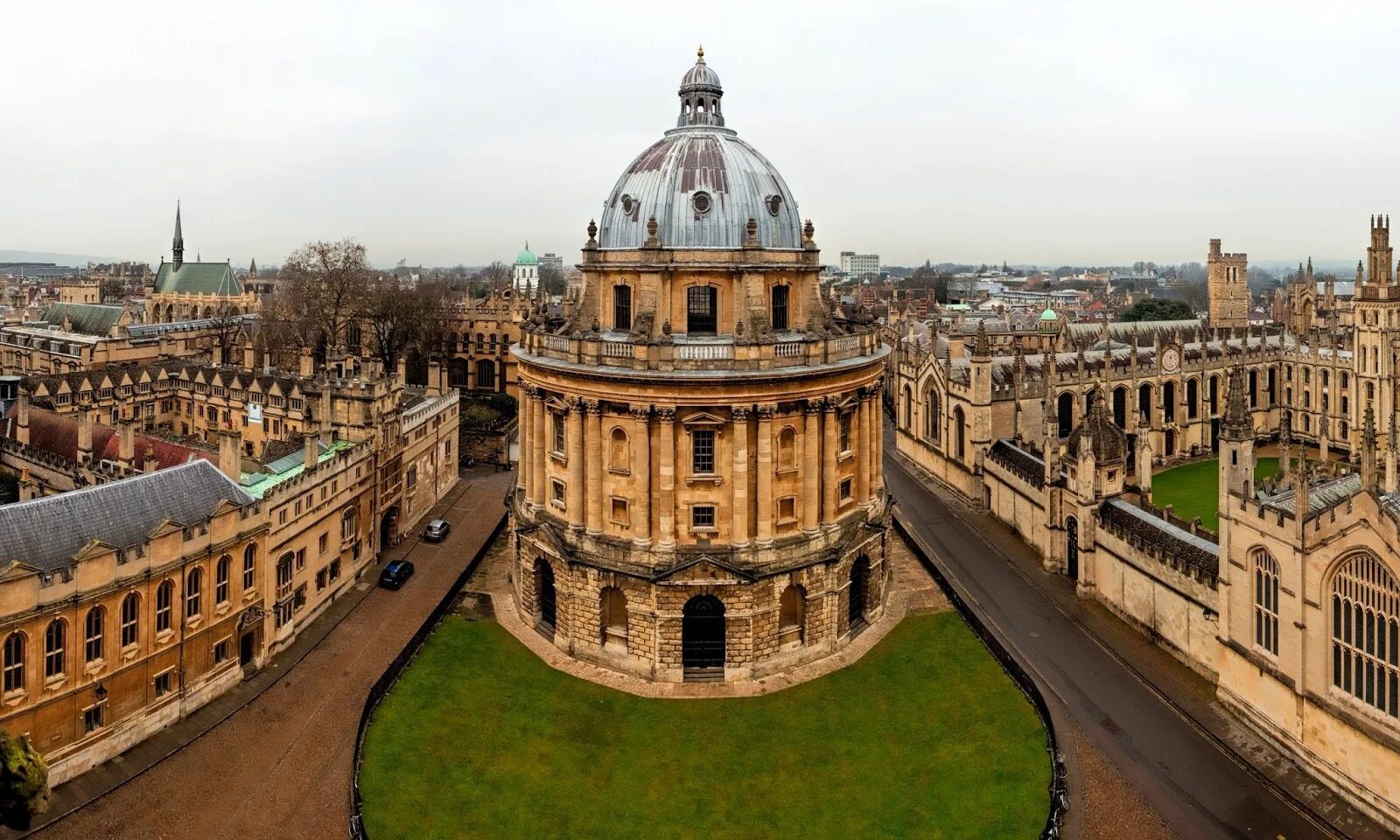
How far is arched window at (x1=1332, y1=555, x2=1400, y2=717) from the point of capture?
25219mm

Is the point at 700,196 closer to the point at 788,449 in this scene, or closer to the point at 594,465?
the point at 788,449

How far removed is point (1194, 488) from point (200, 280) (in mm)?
125379

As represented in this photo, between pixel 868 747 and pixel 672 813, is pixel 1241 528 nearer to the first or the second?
pixel 868 747

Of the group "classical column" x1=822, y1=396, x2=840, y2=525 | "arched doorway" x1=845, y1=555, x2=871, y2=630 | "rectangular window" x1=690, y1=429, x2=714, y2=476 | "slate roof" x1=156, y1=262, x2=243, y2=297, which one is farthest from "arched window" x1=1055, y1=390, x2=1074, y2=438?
"slate roof" x1=156, y1=262, x2=243, y2=297

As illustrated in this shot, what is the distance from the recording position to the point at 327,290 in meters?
84.4

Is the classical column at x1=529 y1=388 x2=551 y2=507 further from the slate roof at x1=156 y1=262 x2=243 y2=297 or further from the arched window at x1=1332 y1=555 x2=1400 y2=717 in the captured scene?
the slate roof at x1=156 y1=262 x2=243 y2=297

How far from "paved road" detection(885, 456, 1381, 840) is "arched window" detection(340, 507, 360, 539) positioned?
29.7 metres

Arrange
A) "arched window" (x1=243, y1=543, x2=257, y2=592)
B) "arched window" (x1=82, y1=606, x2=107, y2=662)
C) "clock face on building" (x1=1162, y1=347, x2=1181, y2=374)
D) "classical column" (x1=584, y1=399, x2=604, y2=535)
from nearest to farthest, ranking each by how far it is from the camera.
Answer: "arched window" (x1=82, y1=606, x2=107, y2=662)
"arched window" (x1=243, y1=543, x2=257, y2=592)
"classical column" (x1=584, y1=399, x2=604, y2=535)
"clock face on building" (x1=1162, y1=347, x2=1181, y2=374)

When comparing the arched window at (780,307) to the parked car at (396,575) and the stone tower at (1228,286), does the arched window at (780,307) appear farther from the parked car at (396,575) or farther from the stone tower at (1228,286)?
the stone tower at (1228,286)

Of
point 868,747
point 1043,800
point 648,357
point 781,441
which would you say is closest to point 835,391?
point 781,441

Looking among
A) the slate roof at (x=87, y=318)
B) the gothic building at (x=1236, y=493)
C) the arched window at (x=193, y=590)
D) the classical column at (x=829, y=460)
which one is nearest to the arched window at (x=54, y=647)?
the arched window at (x=193, y=590)

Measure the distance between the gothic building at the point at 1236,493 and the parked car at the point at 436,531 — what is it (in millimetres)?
32649

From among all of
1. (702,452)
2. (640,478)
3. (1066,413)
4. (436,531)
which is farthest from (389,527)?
(1066,413)

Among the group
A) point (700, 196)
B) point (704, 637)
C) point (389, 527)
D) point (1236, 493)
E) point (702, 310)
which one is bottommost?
point (704, 637)
